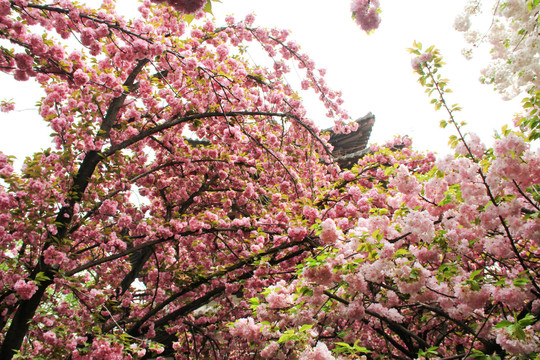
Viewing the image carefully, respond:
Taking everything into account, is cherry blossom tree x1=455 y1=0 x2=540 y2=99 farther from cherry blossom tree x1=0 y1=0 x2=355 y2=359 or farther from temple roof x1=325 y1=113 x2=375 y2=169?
temple roof x1=325 y1=113 x2=375 y2=169

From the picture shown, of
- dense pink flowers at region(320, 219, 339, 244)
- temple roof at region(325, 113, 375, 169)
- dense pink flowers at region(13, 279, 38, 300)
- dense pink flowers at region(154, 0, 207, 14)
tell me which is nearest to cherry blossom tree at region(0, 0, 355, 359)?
dense pink flowers at region(13, 279, 38, 300)

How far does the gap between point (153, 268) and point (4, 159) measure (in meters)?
3.04

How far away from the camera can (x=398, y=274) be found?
231 cm

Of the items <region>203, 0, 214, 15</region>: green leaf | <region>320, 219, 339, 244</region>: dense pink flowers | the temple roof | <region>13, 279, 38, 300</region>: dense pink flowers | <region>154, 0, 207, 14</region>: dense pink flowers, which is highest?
the temple roof

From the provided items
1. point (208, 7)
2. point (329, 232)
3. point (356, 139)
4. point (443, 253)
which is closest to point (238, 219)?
point (329, 232)

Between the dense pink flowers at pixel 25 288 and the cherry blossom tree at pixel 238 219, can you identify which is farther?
the dense pink flowers at pixel 25 288

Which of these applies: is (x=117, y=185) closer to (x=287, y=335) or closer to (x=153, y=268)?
(x=153, y=268)

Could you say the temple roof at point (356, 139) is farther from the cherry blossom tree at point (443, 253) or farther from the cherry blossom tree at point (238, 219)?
the cherry blossom tree at point (443, 253)

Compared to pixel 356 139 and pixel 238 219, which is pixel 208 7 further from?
pixel 356 139

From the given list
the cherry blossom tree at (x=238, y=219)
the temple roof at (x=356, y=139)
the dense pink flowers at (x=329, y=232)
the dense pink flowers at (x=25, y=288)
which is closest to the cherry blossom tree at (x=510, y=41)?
the cherry blossom tree at (x=238, y=219)

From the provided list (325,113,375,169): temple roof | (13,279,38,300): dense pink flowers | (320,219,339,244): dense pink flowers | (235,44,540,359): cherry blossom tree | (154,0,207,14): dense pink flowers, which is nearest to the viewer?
(154,0,207,14): dense pink flowers

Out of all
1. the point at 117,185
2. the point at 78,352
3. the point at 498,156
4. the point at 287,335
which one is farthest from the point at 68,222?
the point at 498,156

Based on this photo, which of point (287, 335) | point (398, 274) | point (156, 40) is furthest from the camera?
point (156, 40)

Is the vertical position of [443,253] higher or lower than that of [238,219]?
lower
